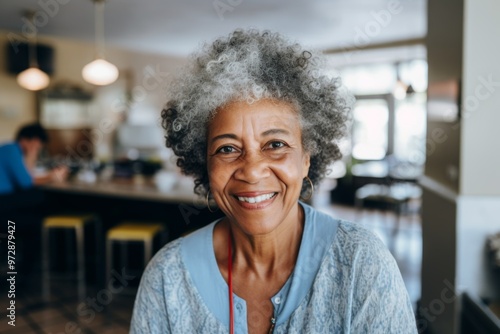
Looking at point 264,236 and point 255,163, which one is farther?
point 264,236

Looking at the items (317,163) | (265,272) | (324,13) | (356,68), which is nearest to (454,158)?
(317,163)

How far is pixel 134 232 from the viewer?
3.73 metres

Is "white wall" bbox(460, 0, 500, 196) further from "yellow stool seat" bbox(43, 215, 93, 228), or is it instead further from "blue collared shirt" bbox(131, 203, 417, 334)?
"yellow stool seat" bbox(43, 215, 93, 228)

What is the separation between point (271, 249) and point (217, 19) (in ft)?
17.9

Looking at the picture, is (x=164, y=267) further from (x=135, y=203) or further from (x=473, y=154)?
(x=135, y=203)

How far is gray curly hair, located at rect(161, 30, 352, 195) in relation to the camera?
4.12 feet

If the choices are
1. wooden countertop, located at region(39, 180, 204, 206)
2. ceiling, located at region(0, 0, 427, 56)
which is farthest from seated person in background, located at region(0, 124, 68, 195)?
ceiling, located at region(0, 0, 427, 56)

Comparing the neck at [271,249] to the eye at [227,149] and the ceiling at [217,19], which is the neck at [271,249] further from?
the ceiling at [217,19]

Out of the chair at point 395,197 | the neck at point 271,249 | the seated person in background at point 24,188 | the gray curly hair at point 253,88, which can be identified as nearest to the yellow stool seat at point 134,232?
the seated person in background at point 24,188

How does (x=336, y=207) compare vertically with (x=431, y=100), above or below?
below

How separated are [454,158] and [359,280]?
1.89 m

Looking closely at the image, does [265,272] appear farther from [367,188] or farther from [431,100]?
[367,188]

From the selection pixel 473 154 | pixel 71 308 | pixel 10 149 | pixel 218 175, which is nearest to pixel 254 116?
pixel 218 175

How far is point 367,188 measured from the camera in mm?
8234
